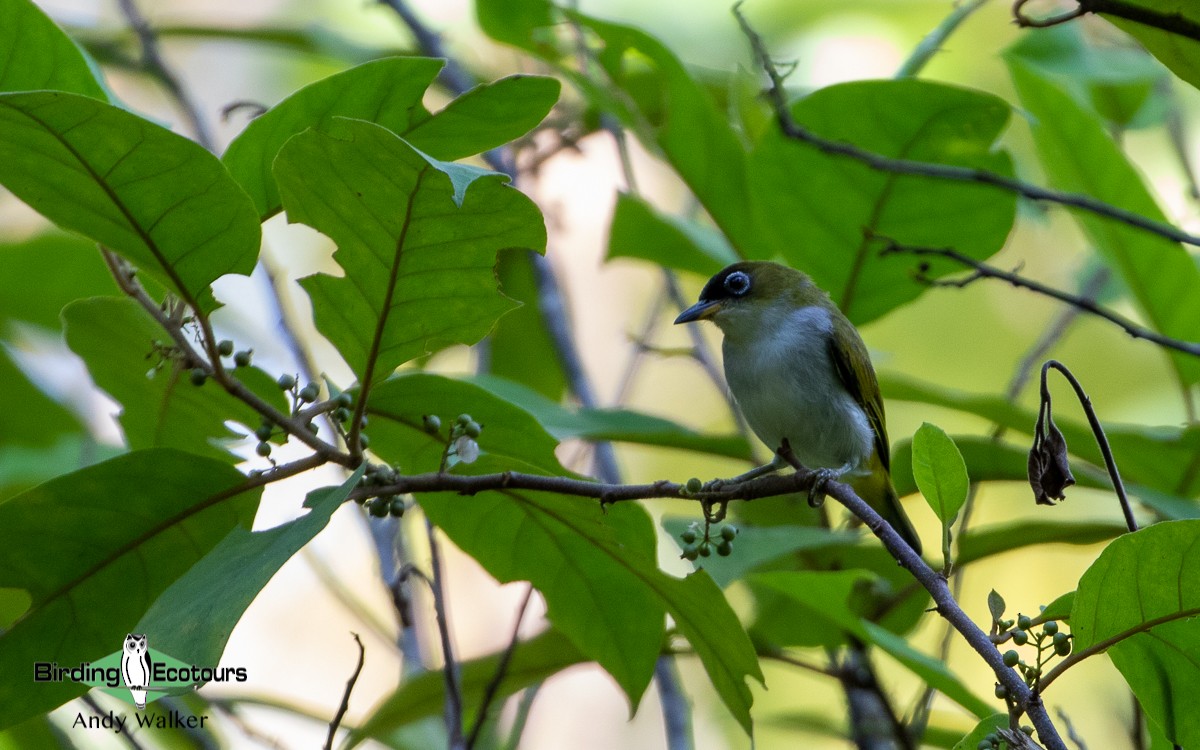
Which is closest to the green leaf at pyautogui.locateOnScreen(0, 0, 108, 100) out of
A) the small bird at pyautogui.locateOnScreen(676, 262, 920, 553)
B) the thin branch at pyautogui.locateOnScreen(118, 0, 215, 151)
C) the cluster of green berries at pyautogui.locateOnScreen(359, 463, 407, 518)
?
the cluster of green berries at pyautogui.locateOnScreen(359, 463, 407, 518)

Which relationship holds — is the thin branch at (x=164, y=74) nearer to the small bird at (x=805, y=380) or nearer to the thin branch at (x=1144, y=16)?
Result: the small bird at (x=805, y=380)

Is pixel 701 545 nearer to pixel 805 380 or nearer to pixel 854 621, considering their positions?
pixel 854 621

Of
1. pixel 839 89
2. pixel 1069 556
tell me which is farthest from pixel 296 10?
pixel 1069 556

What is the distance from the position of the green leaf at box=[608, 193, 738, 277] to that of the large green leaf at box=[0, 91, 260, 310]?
4.45 ft

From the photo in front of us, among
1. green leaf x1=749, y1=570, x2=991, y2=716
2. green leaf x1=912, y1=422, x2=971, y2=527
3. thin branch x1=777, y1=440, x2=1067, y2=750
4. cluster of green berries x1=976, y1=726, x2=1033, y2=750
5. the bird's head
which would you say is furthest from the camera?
the bird's head

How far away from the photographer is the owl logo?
6.23 ft

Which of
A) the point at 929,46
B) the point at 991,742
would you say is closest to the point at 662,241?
the point at 929,46

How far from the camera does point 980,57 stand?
5.61 m

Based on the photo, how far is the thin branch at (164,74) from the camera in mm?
3428

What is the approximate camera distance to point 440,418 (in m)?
2.19

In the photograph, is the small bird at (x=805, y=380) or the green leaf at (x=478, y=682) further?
the small bird at (x=805, y=380)

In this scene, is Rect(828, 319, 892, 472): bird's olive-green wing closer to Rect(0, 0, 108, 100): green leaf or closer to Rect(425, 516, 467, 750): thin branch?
Rect(425, 516, 467, 750): thin branch

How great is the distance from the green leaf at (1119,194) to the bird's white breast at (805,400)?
83cm

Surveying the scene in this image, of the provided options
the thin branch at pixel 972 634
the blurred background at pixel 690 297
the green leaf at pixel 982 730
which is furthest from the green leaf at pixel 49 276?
the green leaf at pixel 982 730
